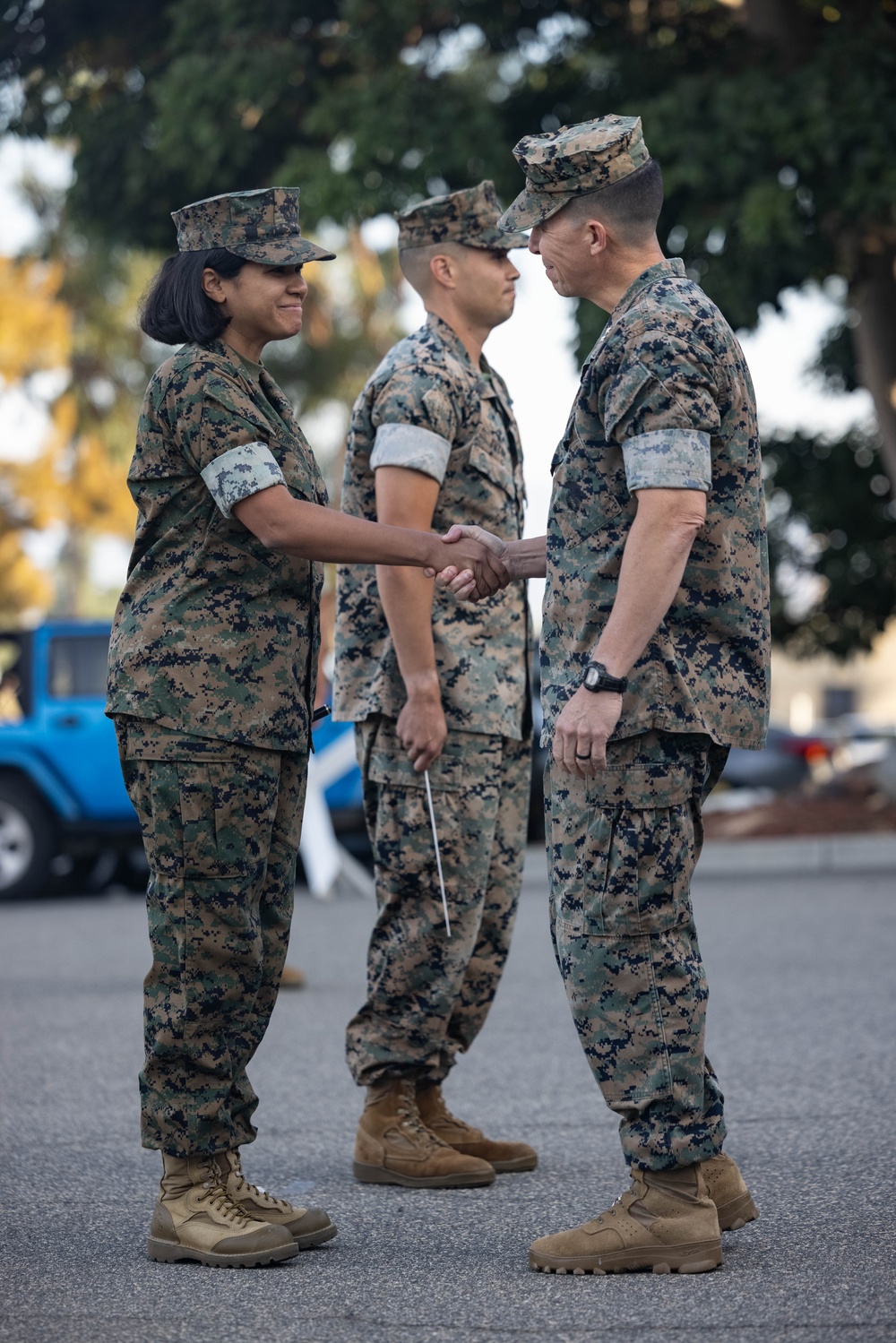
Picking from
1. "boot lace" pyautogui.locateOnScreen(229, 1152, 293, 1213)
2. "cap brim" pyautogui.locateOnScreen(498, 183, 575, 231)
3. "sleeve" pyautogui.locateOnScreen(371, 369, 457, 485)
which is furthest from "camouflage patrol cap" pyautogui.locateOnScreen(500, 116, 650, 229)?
"boot lace" pyautogui.locateOnScreen(229, 1152, 293, 1213)

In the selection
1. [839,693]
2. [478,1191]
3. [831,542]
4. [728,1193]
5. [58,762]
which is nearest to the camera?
[728,1193]

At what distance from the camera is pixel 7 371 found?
80.9ft

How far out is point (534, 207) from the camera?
11.4ft

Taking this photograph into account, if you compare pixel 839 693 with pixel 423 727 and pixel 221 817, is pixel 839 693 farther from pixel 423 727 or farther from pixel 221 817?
pixel 221 817

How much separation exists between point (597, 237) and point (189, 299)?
862mm

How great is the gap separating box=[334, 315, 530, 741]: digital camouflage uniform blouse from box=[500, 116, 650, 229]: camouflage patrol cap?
0.82m

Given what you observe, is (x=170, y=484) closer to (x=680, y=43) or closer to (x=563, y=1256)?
(x=563, y=1256)

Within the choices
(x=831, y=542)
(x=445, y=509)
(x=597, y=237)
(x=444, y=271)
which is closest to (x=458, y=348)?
(x=444, y=271)

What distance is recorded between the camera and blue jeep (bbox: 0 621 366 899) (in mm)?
11484

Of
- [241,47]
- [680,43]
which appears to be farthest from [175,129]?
[680,43]

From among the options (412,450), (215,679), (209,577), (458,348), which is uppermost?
(458,348)

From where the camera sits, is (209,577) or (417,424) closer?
(209,577)

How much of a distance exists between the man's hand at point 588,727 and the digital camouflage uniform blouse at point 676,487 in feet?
0.25

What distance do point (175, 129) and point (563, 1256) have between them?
36.7 ft
